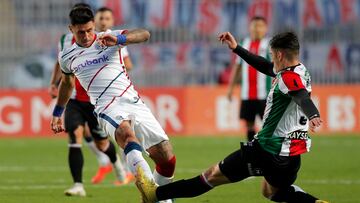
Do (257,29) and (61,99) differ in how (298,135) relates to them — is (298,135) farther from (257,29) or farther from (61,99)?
(257,29)

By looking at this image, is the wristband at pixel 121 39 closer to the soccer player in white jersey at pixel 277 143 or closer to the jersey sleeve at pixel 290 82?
the soccer player in white jersey at pixel 277 143

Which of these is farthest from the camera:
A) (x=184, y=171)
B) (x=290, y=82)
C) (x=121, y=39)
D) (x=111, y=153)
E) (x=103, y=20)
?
(x=184, y=171)

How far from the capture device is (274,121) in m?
8.83

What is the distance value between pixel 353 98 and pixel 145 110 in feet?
48.7

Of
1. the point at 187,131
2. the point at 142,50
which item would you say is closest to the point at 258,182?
the point at 187,131

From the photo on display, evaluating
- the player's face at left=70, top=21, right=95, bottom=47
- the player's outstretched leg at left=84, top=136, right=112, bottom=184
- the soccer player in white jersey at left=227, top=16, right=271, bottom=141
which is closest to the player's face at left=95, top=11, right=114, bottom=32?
the player's outstretched leg at left=84, top=136, right=112, bottom=184

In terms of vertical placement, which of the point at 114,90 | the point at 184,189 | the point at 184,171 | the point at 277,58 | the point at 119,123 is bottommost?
the point at 184,171

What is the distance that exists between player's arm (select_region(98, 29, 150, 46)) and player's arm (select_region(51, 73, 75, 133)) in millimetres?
1180

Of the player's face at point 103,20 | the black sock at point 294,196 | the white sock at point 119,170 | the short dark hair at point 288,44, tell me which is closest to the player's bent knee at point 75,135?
the white sock at point 119,170

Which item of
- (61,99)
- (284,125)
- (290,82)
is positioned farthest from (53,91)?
(290,82)

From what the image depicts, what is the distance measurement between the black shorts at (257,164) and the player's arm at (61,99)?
2457 mm

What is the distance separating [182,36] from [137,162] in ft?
54.4

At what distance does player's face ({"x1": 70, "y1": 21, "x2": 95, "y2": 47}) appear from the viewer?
994 cm

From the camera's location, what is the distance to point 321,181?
13.8 m
